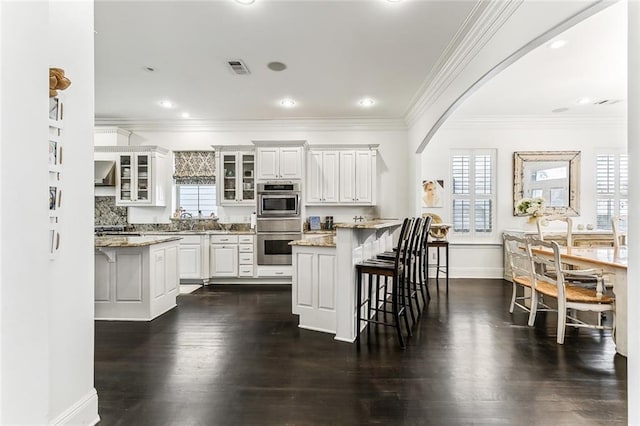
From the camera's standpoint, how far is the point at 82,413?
1873 millimetres

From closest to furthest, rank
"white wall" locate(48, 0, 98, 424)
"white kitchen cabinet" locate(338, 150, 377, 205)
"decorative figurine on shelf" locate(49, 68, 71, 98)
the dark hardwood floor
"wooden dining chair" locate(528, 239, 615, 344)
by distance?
"decorative figurine on shelf" locate(49, 68, 71, 98) < "white wall" locate(48, 0, 98, 424) < the dark hardwood floor < "wooden dining chair" locate(528, 239, 615, 344) < "white kitchen cabinet" locate(338, 150, 377, 205)

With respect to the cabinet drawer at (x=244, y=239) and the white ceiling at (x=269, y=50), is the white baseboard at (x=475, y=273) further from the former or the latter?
the cabinet drawer at (x=244, y=239)

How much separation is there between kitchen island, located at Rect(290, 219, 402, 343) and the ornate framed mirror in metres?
4.04

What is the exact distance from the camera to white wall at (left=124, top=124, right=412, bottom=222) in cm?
638

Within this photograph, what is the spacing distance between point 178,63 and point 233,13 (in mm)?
1366

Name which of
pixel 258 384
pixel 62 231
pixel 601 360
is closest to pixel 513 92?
pixel 601 360

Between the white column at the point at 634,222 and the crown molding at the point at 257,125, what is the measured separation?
515 cm

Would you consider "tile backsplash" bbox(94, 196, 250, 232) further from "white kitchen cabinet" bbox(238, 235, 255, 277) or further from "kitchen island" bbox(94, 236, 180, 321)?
"kitchen island" bbox(94, 236, 180, 321)

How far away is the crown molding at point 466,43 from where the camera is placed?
2680 millimetres

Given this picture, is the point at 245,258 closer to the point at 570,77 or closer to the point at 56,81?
the point at 56,81

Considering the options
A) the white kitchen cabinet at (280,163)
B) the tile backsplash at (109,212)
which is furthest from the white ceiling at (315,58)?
the tile backsplash at (109,212)

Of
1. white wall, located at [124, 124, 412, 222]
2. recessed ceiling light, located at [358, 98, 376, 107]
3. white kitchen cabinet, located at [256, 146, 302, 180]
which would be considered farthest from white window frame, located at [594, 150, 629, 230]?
white kitchen cabinet, located at [256, 146, 302, 180]

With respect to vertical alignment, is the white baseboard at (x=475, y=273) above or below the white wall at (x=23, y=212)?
below

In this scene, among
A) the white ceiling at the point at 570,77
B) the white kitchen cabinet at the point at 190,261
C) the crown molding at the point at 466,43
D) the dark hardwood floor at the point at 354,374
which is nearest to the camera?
the dark hardwood floor at the point at 354,374
